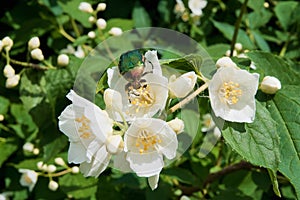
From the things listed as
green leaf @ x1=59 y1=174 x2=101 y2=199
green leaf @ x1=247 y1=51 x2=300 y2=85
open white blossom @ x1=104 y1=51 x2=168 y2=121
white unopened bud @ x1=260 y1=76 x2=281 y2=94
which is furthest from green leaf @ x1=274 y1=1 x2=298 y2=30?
open white blossom @ x1=104 y1=51 x2=168 y2=121

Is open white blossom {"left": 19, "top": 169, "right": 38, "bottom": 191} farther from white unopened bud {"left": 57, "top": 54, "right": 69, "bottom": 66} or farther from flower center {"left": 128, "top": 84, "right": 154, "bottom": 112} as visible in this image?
flower center {"left": 128, "top": 84, "right": 154, "bottom": 112}

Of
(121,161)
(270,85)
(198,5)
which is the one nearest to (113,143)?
(121,161)

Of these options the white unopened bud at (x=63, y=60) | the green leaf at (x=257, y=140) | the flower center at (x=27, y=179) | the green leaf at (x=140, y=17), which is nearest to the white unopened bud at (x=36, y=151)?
the flower center at (x=27, y=179)

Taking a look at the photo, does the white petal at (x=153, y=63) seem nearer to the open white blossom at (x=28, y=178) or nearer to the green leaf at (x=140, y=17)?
the open white blossom at (x=28, y=178)

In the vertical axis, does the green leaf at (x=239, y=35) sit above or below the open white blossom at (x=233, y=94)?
below

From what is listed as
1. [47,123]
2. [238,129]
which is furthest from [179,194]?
[238,129]
